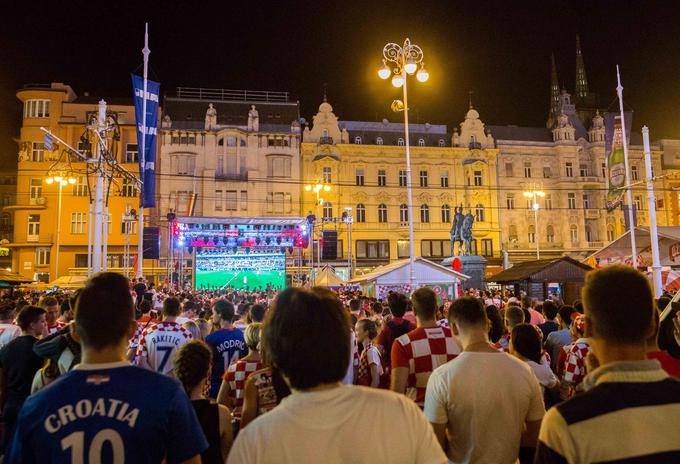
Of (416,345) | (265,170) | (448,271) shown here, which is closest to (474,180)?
(265,170)

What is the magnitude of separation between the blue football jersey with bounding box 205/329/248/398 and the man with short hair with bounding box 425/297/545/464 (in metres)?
3.37

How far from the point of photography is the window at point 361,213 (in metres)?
52.3

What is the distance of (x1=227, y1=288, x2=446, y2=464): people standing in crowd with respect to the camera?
1793 mm

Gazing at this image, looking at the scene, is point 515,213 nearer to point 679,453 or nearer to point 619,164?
point 619,164

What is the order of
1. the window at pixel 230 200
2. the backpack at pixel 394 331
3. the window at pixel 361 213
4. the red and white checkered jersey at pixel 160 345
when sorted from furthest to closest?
the window at pixel 361 213
the window at pixel 230 200
the backpack at pixel 394 331
the red and white checkered jersey at pixel 160 345

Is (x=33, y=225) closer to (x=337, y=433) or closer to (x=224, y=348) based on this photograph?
(x=224, y=348)

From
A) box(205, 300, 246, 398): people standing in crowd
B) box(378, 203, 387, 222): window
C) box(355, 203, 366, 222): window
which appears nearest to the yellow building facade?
box(355, 203, 366, 222): window

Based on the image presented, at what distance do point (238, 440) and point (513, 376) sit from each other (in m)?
2.12

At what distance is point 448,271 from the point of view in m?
22.7

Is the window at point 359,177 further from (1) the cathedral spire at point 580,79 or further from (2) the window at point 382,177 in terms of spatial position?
(1) the cathedral spire at point 580,79

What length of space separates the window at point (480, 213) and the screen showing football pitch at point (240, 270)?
22837 mm

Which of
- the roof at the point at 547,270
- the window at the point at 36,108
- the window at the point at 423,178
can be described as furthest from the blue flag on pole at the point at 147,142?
the window at the point at 423,178

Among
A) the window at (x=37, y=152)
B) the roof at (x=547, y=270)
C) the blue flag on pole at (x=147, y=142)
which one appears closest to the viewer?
the blue flag on pole at (x=147, y=142)

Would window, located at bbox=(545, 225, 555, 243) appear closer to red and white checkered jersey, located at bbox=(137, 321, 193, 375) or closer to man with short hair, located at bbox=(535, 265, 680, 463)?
red and white checkered jersey, located at bbox=(137, 321, 193, 375)
